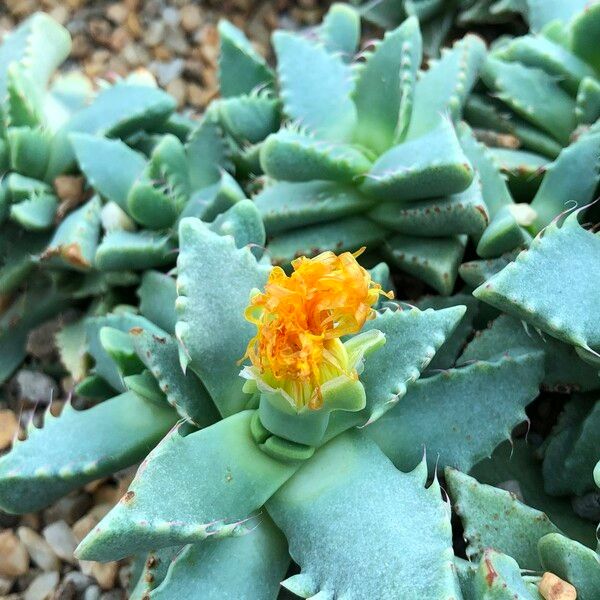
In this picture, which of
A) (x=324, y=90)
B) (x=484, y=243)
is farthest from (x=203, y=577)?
(x=324, y=90)

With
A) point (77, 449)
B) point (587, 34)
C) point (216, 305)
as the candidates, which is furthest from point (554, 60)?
point (77, 449)

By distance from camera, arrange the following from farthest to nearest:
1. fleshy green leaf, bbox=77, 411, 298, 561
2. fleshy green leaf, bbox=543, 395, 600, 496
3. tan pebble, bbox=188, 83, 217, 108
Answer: tan pebble, bbox=188, 83, 217, 108 → fleshy green leaf, bbox=543, 395, 600, 496 → fleshy green leaf, bbox=77, 411, 298, 561

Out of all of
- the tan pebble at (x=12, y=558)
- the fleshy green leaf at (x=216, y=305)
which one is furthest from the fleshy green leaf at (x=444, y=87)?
the tan pebble at (x=12, y=558)

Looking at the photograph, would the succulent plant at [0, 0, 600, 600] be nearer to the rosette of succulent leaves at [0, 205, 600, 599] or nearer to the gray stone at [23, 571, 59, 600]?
the rosette of succulent leaves at [0, 205, 600, 599]

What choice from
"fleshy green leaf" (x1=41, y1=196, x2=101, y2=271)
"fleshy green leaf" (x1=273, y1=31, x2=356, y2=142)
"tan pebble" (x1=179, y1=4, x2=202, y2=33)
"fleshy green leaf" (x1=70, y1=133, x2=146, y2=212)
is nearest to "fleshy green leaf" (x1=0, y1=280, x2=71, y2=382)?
"fleshy green leaf" (x1=41, y1=196, x2=101, y2=271)

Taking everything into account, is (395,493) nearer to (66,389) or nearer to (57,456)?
(57,456)

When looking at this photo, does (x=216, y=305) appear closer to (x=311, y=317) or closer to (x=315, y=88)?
(x=311, y=317)

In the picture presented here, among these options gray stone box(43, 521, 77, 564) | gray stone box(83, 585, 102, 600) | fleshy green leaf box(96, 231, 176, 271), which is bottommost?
gray stone box(83, 585, 102, 600)

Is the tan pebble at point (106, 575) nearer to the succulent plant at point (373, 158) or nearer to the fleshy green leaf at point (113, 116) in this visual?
the succulent plant at point (373, 158)
